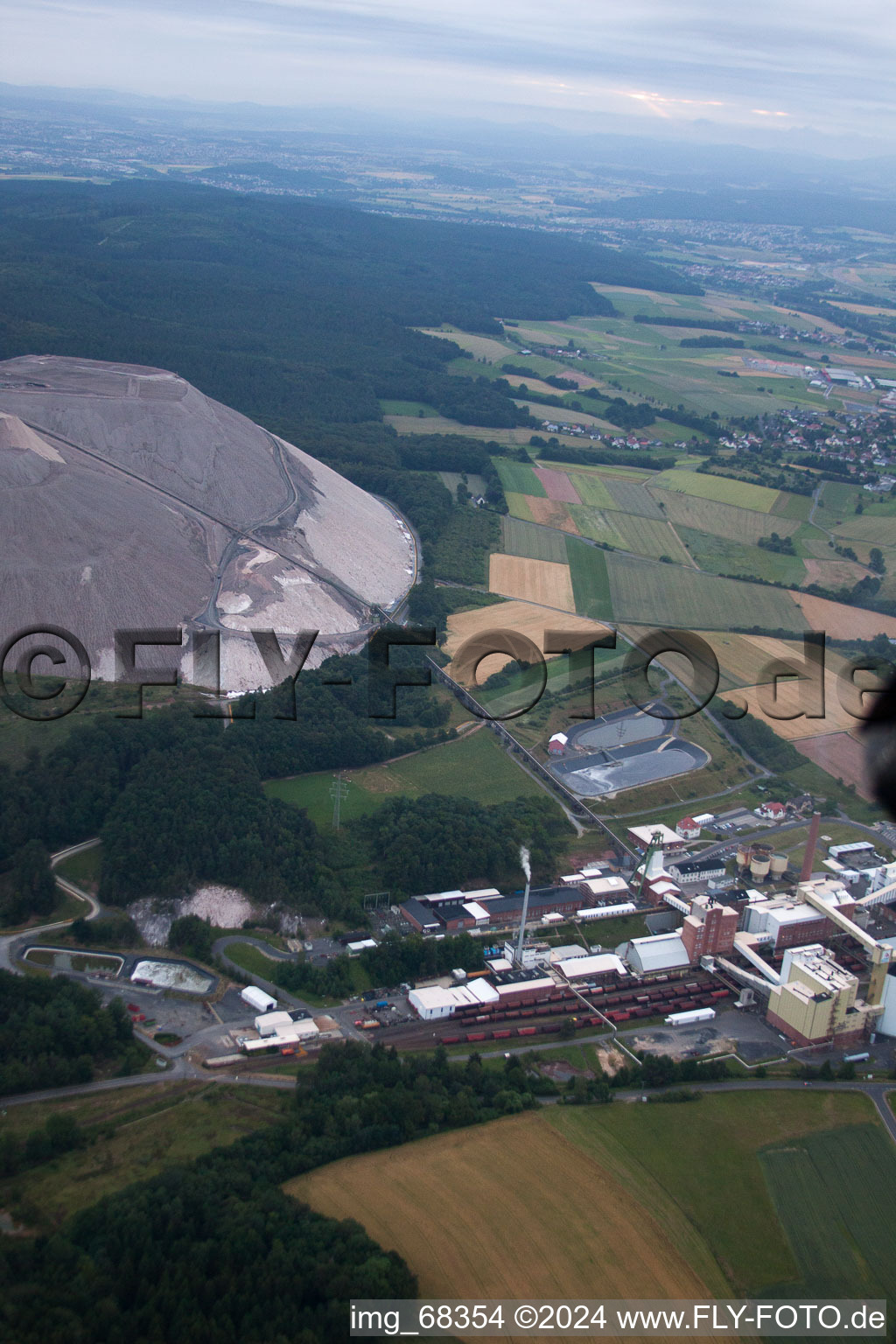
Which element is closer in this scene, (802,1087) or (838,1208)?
(838,1208)

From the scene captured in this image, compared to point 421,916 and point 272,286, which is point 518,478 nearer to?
point 421,916

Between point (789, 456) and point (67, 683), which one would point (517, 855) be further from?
point (789, 456)

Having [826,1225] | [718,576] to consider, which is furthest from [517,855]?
[718,576]

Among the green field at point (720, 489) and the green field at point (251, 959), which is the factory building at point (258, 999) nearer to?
the green field at point (251, 959)

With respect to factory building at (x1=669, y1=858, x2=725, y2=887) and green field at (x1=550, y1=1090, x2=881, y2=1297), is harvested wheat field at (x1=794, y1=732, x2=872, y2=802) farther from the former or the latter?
green field at (x1=550, y1=1090, x2=881, y2=1297)

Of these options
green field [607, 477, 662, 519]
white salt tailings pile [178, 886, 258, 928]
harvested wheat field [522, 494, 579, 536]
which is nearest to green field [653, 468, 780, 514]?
green field [607, 477, 662, 519]

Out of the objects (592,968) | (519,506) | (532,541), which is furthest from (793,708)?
(519,506)
